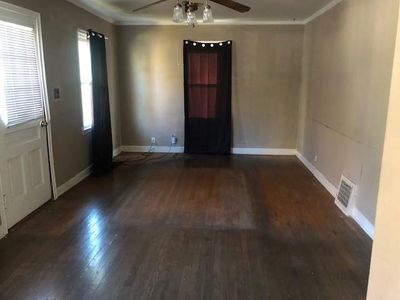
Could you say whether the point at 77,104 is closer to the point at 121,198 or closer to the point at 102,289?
the point at 121,198

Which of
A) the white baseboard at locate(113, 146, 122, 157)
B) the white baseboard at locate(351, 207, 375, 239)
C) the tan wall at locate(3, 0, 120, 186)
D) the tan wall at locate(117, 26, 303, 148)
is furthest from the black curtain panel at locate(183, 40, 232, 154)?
the white baseboard at locate(351, 207, 375, 239)

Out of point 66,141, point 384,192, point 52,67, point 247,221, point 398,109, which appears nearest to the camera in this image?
point 398,109

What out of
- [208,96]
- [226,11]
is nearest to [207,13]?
[226,11]

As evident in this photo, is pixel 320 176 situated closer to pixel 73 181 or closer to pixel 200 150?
pixel 200 150

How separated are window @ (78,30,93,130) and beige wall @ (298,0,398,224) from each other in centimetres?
331

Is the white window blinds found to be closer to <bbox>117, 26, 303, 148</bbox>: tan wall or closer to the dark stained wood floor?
the dark stained wood floor

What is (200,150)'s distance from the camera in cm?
645

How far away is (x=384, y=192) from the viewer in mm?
1093

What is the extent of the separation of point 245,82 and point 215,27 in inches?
43.0

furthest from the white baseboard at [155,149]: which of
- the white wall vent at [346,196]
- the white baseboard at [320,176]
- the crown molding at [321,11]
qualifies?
the white wall vent at [346,196]

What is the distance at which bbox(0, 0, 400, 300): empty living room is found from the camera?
2.45m

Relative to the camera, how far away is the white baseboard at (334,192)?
3131 millimetres

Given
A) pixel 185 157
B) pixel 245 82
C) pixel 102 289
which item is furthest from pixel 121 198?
pixel 245 82

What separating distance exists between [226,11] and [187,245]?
3565 millimetres
